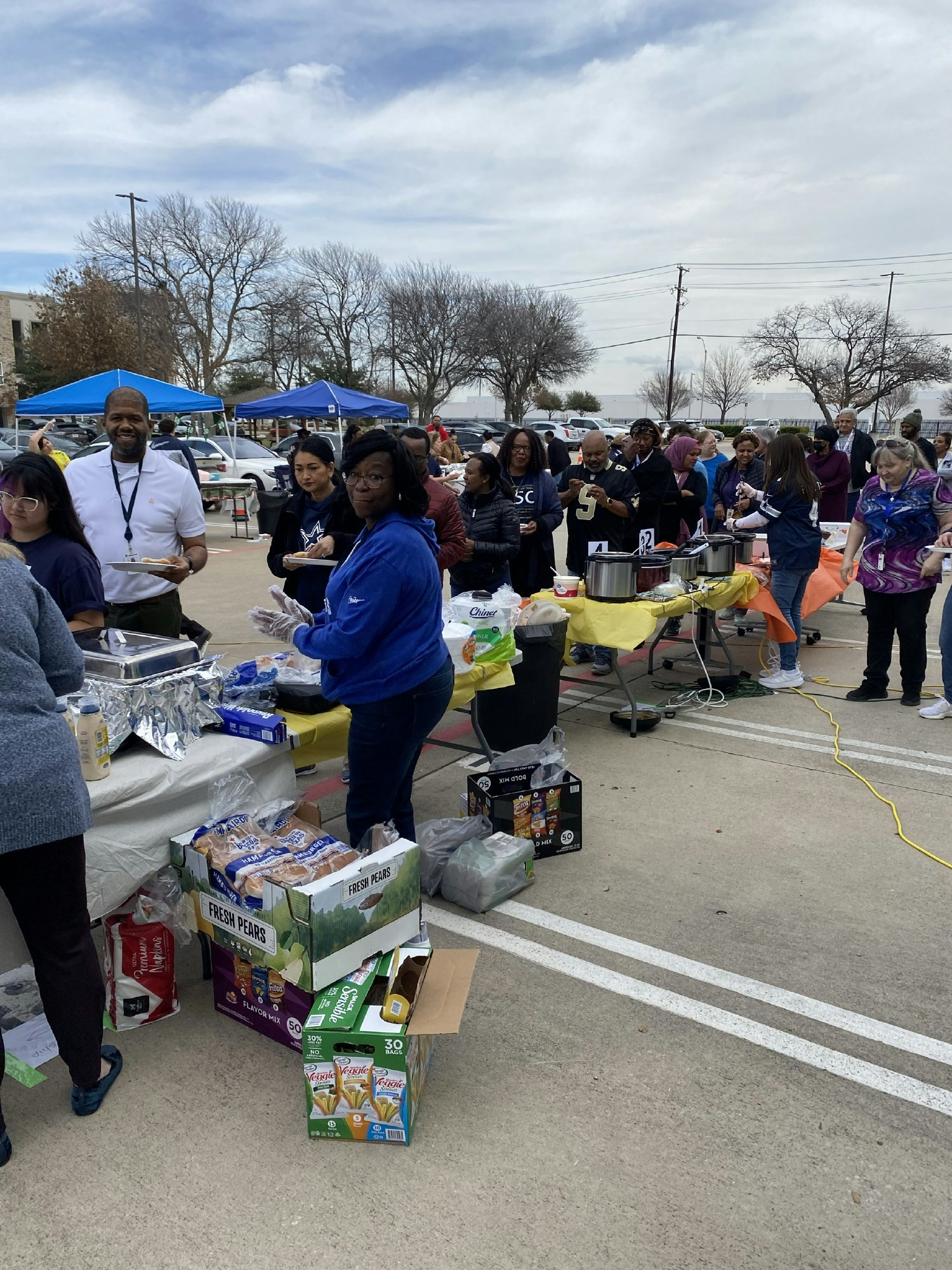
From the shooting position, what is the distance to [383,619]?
271 cm

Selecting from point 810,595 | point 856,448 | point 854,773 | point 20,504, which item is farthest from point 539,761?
point 856,448

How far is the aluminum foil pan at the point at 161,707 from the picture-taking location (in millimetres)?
2771

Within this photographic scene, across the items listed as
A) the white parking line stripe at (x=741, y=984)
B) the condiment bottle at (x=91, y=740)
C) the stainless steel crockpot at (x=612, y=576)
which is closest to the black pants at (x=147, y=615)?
the condiment bottle at (x=91, y=740)

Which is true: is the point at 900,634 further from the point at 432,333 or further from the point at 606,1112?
the point at 432,333

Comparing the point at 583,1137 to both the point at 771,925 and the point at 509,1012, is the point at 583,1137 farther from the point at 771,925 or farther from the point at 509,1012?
the point at 771,925

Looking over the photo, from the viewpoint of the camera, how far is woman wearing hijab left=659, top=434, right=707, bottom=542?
7.79 metres

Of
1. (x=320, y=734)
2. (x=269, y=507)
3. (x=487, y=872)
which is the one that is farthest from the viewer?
(x=269, y=507)

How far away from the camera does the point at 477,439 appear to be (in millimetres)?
34844

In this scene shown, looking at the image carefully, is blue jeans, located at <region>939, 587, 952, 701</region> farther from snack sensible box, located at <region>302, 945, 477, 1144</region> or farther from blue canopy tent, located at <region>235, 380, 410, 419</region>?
blue canopy tent, located at <region>235, 380, 410, 419</region>

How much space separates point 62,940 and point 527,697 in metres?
2.94

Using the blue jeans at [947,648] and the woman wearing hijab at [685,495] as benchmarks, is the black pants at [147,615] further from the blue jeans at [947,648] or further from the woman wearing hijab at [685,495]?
the blue jeans at [947,648]

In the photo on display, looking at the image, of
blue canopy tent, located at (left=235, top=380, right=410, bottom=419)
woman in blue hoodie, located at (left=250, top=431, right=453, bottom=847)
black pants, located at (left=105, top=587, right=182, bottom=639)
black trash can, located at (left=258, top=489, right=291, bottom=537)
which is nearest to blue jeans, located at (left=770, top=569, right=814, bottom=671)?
woman in blue hoodie, located at (left=250, top=431, right=453, bottom=847)

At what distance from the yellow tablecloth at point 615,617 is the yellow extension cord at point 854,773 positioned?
123 cm

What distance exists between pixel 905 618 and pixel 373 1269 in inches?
215
